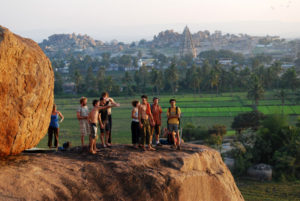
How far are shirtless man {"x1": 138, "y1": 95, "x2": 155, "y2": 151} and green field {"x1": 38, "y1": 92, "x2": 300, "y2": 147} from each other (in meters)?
28.3

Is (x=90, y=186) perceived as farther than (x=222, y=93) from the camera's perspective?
No

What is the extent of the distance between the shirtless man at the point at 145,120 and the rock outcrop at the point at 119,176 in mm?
384

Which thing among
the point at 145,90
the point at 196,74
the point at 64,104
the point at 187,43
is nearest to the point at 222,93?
the point at 196,74

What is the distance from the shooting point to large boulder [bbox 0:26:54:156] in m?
7.71

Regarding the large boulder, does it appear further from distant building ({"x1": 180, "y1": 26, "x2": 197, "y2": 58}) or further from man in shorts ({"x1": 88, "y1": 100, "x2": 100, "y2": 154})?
distant building ({"x1": 180, "y1": 26, "x2": 197, "y2": 58})

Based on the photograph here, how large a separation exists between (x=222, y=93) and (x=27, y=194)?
63009 mm

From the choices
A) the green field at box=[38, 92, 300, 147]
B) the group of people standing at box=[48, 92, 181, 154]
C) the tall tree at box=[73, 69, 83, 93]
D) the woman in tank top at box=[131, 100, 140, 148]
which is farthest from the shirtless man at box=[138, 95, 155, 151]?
the tall tree at box=[73, 69, 83, 93]

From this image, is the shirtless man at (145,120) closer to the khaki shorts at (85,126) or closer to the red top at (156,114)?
the red top at (156,114)

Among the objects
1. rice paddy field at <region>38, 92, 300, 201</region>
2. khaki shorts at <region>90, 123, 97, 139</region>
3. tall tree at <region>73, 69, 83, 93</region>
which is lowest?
rice paddy field at <region>38, 92, 300, 201</region>

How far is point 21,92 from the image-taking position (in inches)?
315

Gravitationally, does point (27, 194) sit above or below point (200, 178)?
above

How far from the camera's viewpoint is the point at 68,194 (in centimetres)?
755

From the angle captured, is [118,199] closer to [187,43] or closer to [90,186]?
[90,186]

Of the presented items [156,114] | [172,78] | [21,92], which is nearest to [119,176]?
[156,114]
